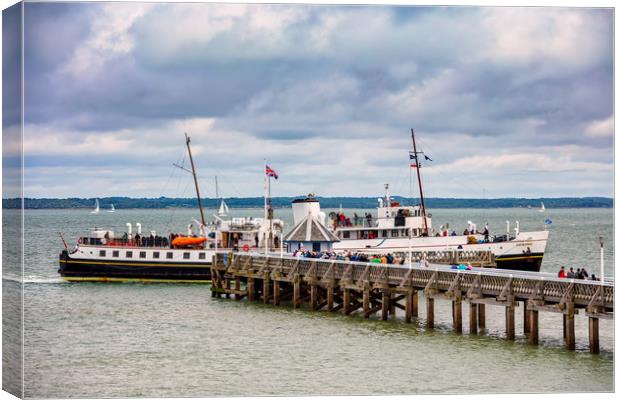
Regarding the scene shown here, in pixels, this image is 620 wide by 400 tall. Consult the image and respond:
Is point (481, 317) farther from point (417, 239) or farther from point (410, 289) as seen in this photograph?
point (417, 239)

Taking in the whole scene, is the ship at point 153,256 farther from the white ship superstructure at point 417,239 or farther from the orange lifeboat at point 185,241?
the white ship superstructure at point 417,239

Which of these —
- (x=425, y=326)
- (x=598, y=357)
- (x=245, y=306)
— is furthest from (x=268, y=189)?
(x=598, y=357)

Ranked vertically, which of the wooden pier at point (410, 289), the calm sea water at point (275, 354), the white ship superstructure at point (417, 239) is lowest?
the calm sea water at point (275, 354)

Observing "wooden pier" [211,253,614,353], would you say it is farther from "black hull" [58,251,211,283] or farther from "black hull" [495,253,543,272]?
"black hull" [495,253,543,272]

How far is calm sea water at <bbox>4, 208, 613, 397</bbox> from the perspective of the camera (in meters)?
35.2

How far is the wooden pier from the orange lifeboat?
11.1 m

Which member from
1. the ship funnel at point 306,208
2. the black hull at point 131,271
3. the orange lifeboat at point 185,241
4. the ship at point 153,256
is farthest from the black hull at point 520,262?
the black hull at point 131,271

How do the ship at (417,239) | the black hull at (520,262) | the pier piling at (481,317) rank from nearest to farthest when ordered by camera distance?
Result: the pier piling at (481,317) < the ship at (417,239) < the black hull at (520,262)

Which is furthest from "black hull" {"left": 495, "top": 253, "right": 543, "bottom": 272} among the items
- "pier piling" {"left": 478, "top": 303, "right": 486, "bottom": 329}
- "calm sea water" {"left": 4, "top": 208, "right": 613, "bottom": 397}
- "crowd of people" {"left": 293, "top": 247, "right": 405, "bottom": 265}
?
"pier piling" {"left": 478, "top": 303, "right": 486, "bottom": 329}

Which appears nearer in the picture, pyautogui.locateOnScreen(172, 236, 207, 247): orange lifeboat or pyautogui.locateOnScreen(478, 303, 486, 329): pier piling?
pyautogui.locateOnScreen(478, 303, 486, 329): pier piling

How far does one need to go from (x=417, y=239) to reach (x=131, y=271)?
19.9m

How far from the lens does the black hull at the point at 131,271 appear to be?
7412 centimetres

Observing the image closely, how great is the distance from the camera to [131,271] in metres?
75.1

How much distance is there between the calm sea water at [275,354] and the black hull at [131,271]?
14.1m
